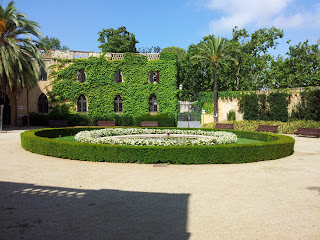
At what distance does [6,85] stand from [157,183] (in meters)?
23.0

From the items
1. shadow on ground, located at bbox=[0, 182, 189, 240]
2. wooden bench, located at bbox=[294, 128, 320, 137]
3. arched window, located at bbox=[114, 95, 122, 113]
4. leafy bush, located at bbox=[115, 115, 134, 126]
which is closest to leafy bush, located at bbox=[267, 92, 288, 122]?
wooden bench, located at bbox=[294, 128, 320, 137]

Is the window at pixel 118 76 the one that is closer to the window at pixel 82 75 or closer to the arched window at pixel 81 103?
the window at pixel 82 75

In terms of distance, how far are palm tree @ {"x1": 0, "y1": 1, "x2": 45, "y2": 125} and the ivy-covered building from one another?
5.27 metres

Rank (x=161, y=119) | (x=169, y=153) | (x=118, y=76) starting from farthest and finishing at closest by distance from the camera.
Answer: (x=118, y=76) < (x=161, y=119) < (x=169, y=153)

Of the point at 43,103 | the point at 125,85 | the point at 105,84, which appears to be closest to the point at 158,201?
the point at 125,85

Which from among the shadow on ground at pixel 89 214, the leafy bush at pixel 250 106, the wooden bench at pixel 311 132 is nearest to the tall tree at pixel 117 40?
the leafy bush at pixel 250 106

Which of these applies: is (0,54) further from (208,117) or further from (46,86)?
(208,117)

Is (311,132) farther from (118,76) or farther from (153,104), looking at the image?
(118,76)

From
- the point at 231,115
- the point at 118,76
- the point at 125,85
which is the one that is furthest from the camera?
the point at 118,76

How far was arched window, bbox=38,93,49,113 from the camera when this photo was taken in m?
31.0

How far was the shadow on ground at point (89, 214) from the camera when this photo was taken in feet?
14.1

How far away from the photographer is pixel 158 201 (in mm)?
5871

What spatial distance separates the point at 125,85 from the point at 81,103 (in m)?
5.66

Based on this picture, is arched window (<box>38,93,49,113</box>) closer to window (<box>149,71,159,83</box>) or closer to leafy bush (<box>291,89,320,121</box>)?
A: window (<box>149,71,159,83</box>)
